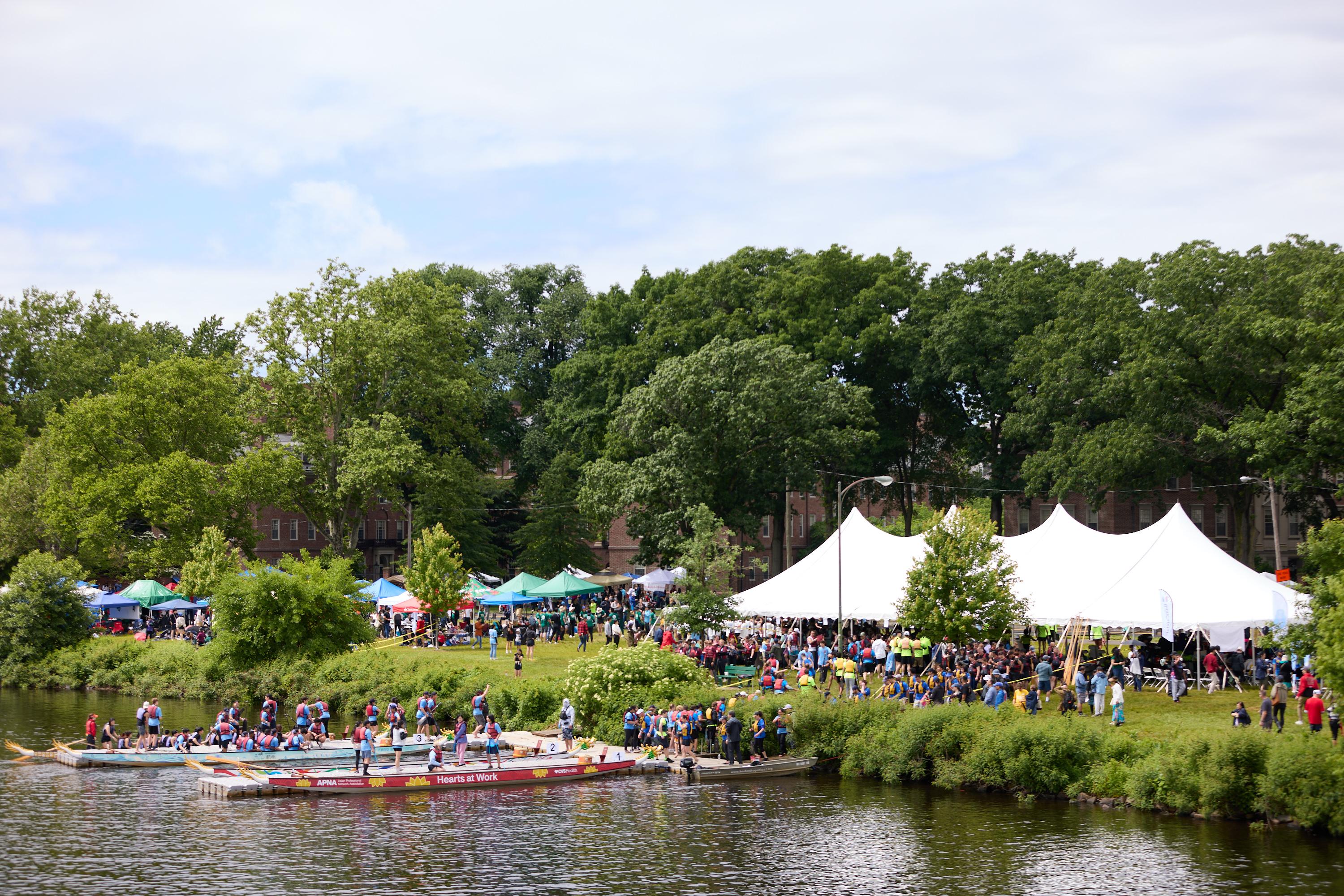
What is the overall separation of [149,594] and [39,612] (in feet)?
18.7

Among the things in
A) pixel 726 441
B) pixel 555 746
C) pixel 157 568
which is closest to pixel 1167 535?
pixel 555 746

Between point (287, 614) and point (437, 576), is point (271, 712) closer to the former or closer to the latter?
point (287, 614)

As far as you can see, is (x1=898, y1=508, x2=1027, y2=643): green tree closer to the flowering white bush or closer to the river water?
the flowering white bush

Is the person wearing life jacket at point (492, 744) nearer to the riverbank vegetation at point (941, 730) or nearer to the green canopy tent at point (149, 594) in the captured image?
the riverbank vegetation at point (941, 730)

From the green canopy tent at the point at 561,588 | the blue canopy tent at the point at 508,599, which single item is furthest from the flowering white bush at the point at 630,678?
the blue canopy tent at the point at 508,599

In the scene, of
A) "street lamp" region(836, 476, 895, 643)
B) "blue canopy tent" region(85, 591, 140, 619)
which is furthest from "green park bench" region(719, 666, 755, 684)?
"blue canopy tent" region(85, 591, 140, 619)

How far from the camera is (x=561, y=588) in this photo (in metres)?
59.6

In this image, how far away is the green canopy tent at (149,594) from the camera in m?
65.1

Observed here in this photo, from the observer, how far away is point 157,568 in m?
74.2

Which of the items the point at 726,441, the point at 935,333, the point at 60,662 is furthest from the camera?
the point at 935,333

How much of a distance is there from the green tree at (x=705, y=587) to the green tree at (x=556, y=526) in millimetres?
33310

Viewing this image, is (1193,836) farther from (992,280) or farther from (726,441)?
(992,280)

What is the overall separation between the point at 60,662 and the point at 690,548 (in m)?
31.9

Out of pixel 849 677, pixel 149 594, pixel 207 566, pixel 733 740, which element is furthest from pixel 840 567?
pixel 149 594
